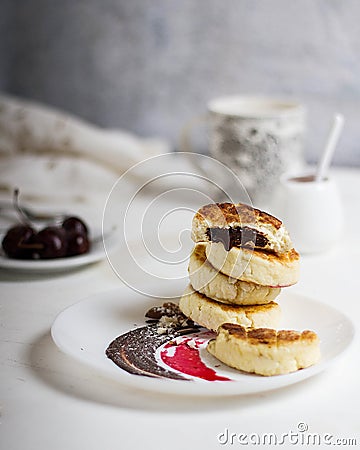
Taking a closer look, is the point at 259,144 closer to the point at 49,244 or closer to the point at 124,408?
the point at 49,244

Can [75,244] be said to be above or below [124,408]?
above

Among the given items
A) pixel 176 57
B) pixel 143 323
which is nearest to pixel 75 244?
pixel 143 323

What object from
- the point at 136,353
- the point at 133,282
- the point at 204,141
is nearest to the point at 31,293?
the point at 133,282

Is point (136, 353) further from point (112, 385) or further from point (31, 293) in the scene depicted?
point (31, 293)

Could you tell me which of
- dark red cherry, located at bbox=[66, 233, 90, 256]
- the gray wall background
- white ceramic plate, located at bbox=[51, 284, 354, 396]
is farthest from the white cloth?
white ceramic plate, located at bbox=[51, 284, 354, 396]

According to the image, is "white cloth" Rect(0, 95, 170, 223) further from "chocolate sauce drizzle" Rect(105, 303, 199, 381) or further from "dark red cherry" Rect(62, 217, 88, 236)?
"chocolate sauce drizzle" Rect(105, 303, 199, 381)
